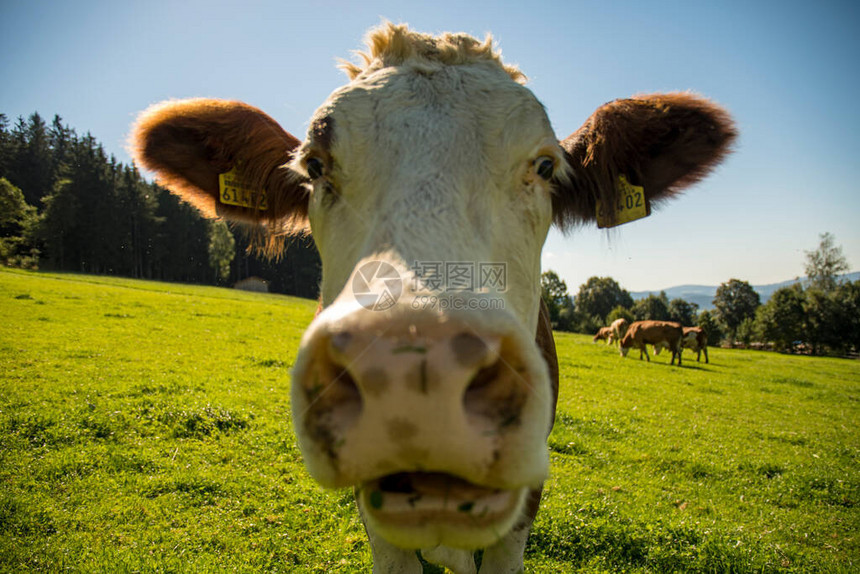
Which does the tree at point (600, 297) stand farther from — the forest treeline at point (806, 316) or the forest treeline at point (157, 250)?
the forest treeline at point (806, 316)

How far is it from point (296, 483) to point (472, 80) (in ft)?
14.0

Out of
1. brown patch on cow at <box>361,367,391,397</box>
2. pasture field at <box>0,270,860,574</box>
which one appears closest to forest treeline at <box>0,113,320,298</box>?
pasture field at <box>0,270,860,574</box>

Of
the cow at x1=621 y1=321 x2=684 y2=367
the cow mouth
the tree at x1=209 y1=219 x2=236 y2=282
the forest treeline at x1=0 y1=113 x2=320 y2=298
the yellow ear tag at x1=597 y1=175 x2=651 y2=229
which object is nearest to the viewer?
the cow mouth

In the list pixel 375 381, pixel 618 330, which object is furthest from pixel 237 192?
pixel 618 330

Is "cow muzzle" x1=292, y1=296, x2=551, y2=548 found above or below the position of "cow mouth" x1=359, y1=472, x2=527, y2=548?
above

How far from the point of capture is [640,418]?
8.45 m

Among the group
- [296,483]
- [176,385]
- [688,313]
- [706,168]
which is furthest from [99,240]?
[688,313]

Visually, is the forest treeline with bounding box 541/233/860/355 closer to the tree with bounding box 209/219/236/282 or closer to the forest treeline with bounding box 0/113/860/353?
the forest treeline with bounding box 0/113/860/353

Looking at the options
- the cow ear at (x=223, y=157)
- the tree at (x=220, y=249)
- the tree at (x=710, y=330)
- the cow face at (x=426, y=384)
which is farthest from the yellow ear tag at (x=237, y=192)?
the tree at (x=710, y=330)

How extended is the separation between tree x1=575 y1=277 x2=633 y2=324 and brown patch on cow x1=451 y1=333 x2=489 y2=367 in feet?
256

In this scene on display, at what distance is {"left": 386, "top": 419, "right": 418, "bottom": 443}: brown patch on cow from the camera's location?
2.96ft

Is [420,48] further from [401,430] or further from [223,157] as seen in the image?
[401,430]

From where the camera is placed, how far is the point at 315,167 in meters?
2.03

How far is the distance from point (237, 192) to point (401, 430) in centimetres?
285
